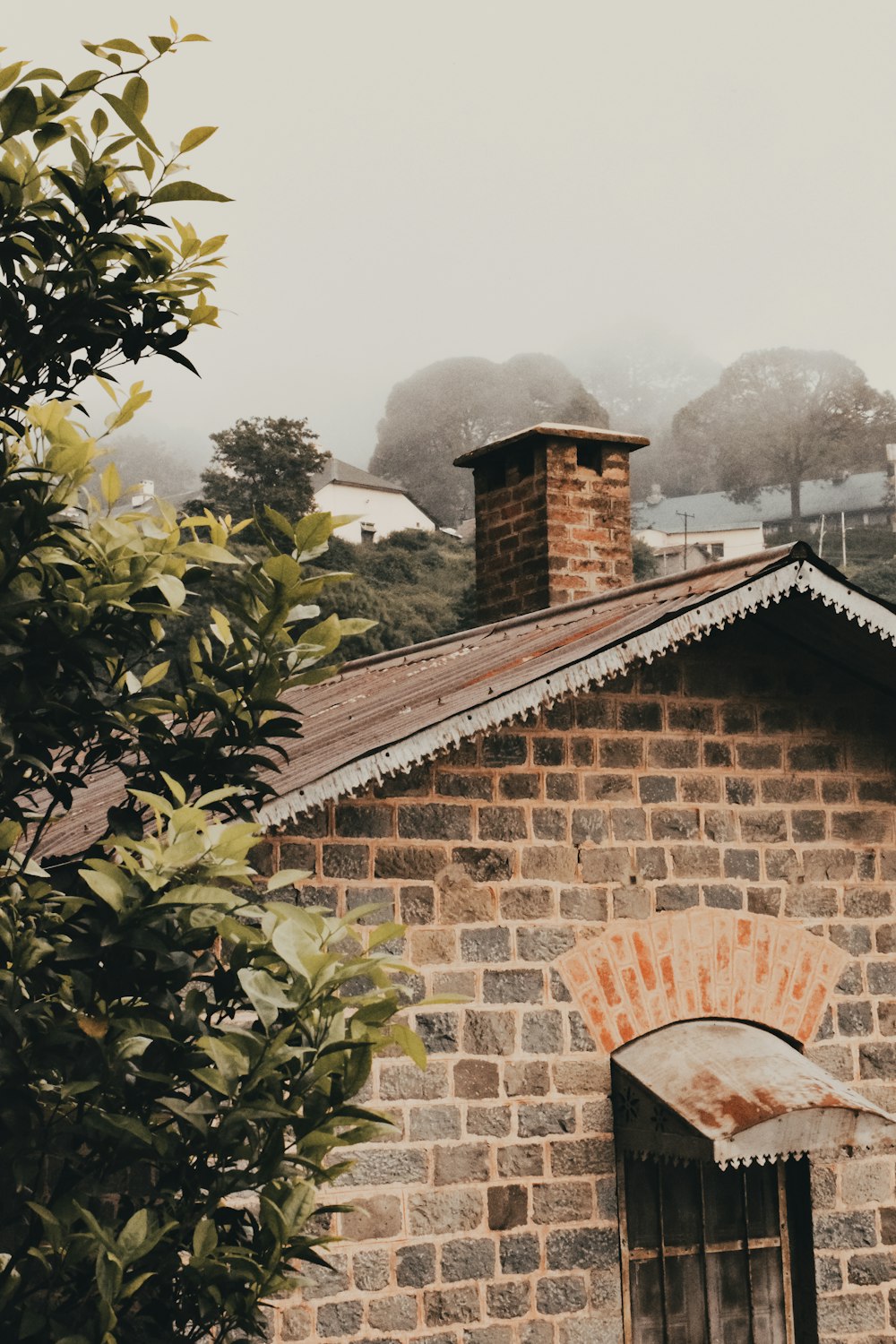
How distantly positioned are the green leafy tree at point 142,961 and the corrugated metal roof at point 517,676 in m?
1.57

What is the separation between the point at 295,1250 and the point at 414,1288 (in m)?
2.93

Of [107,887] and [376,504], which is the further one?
[376,504]

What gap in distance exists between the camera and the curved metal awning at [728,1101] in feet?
18.6

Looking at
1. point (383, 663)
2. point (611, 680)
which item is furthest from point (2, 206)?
point (383, 663)

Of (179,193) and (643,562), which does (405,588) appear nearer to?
(643,562)

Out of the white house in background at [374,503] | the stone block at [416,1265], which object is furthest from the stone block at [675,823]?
the white house in background at [374,503]

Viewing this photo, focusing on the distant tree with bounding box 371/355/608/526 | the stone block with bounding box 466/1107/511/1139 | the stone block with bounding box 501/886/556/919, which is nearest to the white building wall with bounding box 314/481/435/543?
the distant tree with bounding box 371/355/608/526

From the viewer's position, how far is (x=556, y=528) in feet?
32.7

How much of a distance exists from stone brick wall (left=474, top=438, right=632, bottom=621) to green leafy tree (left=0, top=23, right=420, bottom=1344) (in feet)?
21.4

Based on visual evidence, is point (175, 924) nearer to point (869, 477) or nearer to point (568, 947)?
point (568, 947)

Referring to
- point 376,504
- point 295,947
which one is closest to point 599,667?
point 295,947

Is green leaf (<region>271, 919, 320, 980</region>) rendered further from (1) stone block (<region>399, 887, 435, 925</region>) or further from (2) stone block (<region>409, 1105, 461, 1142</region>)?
(2) stone block (<region>409, 1105, 461, 1142</region>)

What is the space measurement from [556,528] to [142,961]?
7177mm

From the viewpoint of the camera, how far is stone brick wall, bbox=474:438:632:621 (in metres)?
9.97
